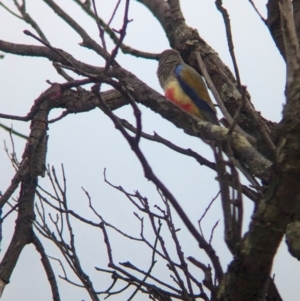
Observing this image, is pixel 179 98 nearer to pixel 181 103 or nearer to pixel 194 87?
pixel 181 103

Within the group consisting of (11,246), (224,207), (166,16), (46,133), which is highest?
(166,16)

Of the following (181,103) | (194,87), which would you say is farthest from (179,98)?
(194,87)

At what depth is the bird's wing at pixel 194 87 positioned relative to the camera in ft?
15.4

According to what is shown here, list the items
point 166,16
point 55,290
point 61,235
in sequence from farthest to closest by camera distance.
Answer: point 166,16 → point 61,235 → point 55,290

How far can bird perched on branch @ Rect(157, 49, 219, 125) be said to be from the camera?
467 cm

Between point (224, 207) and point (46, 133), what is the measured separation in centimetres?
197

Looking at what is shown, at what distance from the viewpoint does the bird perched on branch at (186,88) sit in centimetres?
467

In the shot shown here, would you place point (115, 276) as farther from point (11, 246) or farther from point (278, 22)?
point (278, 22)

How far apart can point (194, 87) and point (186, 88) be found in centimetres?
7

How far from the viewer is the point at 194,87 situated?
479 cm

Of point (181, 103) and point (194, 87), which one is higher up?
point (194, 87)

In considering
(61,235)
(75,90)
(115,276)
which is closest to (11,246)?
(61,235)

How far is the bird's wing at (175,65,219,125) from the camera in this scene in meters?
4.70

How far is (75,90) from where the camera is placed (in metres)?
3.25
